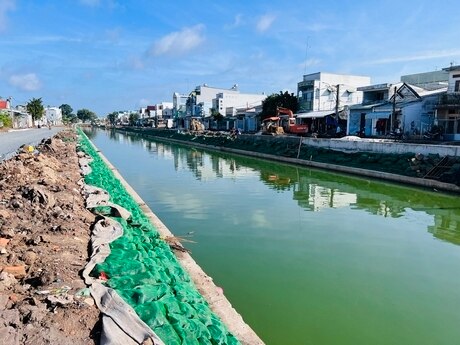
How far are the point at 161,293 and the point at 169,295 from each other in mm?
104

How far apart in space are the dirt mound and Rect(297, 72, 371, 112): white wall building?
3689 centimetres

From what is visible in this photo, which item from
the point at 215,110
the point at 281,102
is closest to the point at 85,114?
the point at 215,110

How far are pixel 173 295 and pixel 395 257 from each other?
19.5 ft

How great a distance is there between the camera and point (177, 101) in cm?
9100

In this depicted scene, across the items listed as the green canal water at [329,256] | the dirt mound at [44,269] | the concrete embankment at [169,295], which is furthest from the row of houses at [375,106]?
the dirt mound at [44,269]

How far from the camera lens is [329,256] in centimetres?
849

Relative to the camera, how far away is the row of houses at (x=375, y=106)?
2552 centimetres

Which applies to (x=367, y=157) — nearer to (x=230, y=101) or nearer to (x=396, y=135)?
(x=396, y=135)

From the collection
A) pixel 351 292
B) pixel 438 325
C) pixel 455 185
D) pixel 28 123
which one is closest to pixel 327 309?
pixel 351 292

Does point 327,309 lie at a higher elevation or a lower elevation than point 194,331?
lower

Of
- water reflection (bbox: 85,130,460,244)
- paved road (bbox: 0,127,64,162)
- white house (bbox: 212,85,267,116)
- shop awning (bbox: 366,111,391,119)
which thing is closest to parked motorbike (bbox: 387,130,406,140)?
shop awning (bbox: 366,111,391,119)

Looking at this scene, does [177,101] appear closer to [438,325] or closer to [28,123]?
[28,123]

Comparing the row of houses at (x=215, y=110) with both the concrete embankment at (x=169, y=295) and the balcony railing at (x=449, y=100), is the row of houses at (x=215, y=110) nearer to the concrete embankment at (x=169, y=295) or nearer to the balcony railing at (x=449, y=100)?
the balcony railing at (x=449, y=100)

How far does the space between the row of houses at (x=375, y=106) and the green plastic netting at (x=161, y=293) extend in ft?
80.1
